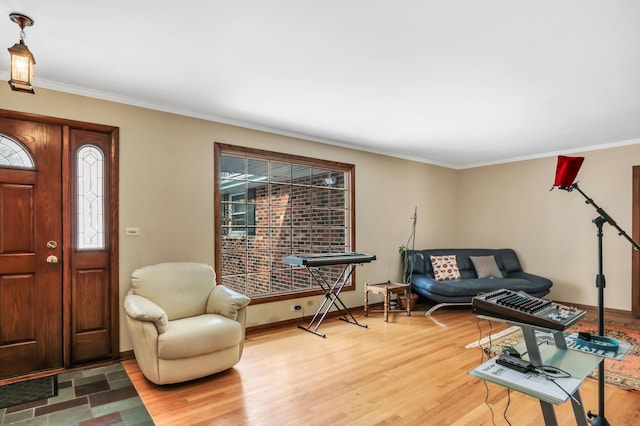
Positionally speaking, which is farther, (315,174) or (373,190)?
(373,190)

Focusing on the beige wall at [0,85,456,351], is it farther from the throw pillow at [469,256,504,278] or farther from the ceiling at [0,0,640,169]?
the throw pillow at [469,256,504,278]

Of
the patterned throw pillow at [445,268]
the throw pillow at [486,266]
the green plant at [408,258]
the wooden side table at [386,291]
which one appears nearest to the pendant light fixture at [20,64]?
the wooden side table at [386,291]

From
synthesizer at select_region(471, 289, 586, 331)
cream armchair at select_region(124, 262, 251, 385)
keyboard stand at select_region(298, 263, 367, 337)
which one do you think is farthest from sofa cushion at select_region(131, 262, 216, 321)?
synthesizer at select_region(471, 289, 586, 331)

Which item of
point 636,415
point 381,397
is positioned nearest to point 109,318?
point 381,397

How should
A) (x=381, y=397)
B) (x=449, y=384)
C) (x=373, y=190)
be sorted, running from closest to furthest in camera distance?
(x=381, y=397) → (x=449, y=384) → (x=373, y=190)

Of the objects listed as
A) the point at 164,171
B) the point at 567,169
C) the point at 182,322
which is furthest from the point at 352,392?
the point at 164,171

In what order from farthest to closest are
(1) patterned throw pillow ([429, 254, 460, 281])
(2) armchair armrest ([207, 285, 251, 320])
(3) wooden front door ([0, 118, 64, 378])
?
(1) patterned throw pillow ([429, 254, 460, 281]) → (2) armchair armrest ([207, 285, 251, 320]) → (3) wooden front door ([0, 118, 64, 378])

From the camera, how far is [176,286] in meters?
3.20

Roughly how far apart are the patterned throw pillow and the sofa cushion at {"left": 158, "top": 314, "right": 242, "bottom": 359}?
3405 mm

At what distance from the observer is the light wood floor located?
7.40 ft

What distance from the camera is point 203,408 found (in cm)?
237

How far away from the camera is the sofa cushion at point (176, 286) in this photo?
10.1 feet

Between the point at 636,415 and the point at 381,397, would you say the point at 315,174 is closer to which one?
the point at 381,397

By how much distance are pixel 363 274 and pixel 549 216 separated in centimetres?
312
